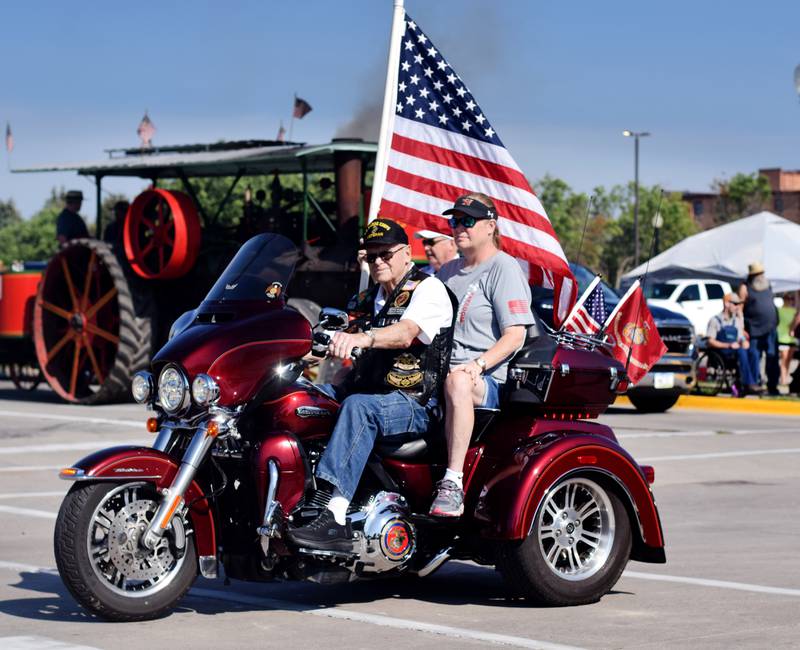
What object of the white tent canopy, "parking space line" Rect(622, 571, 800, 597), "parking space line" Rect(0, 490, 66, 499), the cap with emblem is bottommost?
"parking space line" Rect(622, 571, 800, 597)

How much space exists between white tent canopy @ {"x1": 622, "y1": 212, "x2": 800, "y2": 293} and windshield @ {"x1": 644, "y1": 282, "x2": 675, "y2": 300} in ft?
0.92

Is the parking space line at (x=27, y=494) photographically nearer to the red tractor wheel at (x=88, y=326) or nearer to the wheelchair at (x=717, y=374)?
the red tractor wheel at (x=88, y=326)

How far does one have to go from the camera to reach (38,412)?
20.0 meters

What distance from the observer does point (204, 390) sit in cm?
690

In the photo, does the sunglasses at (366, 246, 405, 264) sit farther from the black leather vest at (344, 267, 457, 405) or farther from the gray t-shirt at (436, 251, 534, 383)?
the gray t-shirt at (436, 251, 534, 383)

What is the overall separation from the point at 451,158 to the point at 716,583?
152 inches

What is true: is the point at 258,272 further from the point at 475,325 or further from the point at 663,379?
the point at 663,379

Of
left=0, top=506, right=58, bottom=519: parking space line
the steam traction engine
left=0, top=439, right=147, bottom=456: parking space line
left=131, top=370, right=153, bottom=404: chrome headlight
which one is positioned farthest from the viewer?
the steam traction engine

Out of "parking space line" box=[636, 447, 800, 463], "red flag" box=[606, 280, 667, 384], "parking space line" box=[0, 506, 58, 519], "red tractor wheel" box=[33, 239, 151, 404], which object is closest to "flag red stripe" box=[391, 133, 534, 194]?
"red flag" box=[606, 280, 667, 384]

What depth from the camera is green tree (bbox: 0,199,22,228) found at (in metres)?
167

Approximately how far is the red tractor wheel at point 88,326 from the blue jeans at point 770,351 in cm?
878

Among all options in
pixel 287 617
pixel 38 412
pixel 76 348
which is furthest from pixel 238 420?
pixel 76 348

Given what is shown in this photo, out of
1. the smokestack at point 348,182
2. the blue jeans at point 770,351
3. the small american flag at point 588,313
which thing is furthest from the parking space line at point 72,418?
the blue jeans at point 770,351

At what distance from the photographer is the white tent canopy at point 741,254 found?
37.2 metres
